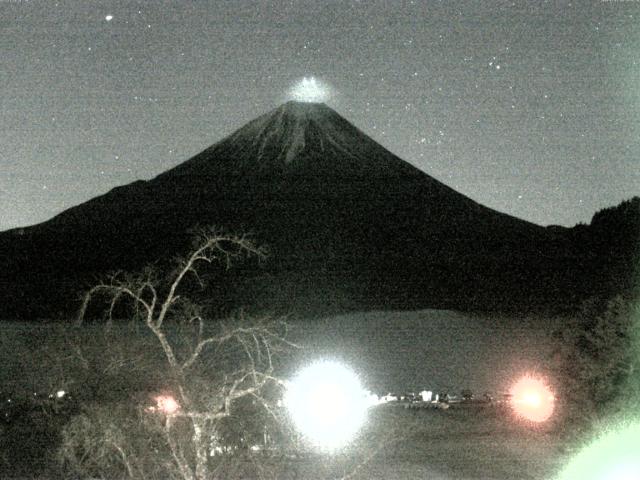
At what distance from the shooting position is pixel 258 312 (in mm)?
51938

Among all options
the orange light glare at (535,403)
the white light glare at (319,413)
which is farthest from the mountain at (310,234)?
the white light glare at (319,413)

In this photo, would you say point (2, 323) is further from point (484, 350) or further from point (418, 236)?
point (418, 236)

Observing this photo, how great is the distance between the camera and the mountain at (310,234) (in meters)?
60.6

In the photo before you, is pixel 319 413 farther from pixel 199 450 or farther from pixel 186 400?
pixel 199 450

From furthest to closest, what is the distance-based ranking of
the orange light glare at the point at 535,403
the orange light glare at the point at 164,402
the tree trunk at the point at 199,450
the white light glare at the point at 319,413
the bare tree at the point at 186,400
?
the orange light glare at the point at 535,403 → the white light glare at the point at 319,413 → the orange light glare at the point at 164,402 → the bare tree at the point at 186,400 → the tree trunk at the point at 199,450

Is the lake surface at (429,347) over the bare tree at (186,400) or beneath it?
over

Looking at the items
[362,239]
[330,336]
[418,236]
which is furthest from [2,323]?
[418,236]

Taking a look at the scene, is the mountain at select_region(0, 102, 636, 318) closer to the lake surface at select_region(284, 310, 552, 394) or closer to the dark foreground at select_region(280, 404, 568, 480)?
the lake surface at select_region(284, 310, 552, 394)

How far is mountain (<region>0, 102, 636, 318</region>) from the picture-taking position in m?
60.6

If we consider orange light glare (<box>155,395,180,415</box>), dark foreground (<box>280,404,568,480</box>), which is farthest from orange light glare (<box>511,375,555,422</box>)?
orange light glare (<box>155,395,180,415</box>)

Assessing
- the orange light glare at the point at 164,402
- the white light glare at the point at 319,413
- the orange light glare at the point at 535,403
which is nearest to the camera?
the orange light glare at the point at 164,402

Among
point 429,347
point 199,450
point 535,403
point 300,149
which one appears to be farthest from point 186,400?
point 300,149

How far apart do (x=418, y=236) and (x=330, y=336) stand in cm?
3389

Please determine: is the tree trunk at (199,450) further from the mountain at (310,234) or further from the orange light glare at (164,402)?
the mountain at (310,234)
